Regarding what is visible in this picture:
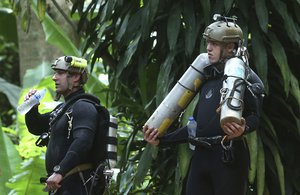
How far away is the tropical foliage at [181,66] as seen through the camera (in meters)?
7.06

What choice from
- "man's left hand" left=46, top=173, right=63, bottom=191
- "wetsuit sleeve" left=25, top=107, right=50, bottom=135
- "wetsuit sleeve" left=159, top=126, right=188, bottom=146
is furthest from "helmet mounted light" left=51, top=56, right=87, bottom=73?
"wetsuit sleeve" left=159, top=126, right=188, bottom=146

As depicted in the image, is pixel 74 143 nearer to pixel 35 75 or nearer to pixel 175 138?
pixel 175 138

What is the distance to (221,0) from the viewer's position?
723cm

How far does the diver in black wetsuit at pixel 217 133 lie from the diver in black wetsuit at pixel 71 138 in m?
0.59

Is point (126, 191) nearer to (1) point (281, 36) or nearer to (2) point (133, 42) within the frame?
(2) point (133, 42)

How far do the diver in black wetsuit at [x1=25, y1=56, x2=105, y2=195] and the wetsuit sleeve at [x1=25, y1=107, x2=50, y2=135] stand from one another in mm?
177

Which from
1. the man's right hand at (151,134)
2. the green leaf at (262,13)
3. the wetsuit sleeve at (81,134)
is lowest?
the wetsuit sleeve at (81,134)

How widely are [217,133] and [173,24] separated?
2135 mm

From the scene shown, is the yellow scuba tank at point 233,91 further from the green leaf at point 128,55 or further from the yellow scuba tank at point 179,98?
the green leaf at point 128,55

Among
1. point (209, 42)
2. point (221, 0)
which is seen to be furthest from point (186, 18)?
point (209, 42)

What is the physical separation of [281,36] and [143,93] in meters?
1.50

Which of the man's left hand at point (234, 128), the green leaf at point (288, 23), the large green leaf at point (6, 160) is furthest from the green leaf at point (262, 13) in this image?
the large green leaf at point (6, 160)

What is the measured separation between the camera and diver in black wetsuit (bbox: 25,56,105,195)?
5.72m

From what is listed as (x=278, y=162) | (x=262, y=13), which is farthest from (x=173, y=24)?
(x=278, y=162)
